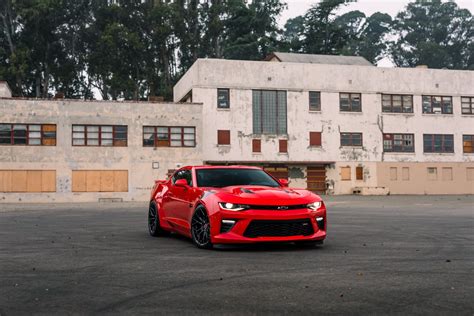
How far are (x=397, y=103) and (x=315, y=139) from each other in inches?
336

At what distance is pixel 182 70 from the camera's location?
2744 inches

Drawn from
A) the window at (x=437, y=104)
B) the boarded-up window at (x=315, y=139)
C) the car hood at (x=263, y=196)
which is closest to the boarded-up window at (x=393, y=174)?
the window at (x=437, y=104)

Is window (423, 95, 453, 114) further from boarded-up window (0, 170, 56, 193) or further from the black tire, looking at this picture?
the black tire

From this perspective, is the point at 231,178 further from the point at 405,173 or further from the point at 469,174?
the point at 469,174

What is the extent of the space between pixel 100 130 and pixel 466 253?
38.3 meters

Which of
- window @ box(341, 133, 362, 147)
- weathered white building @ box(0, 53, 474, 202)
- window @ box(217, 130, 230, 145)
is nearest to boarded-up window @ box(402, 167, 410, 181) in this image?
weathered white building @ box(0, 53, 474, 202)

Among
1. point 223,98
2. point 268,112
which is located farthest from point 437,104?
point 223,98

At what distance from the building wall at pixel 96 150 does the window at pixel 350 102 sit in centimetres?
1285

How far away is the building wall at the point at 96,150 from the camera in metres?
42.9

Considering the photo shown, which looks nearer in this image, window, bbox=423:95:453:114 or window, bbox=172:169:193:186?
window, bbox=172:169:193:186

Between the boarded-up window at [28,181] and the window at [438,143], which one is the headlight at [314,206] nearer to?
the boarded-up window at [28,181]

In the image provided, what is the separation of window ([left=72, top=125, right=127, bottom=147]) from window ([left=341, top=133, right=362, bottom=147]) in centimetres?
1819

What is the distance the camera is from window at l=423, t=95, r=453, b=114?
53812 millimetres

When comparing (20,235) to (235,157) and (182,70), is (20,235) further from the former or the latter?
(182,70)
